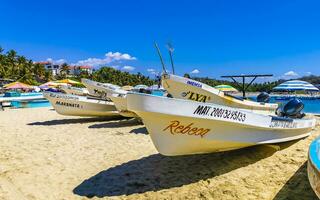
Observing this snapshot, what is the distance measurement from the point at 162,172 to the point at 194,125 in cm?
137

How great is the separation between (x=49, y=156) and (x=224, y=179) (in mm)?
4199

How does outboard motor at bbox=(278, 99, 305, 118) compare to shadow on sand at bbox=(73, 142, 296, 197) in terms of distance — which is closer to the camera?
shadow on sand at bbox=(73, 142, 296, 197)

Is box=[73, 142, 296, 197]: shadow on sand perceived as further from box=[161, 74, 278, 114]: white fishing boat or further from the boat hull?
the boat hull

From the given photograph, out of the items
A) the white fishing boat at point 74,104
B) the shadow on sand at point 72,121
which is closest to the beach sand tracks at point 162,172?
the white fishing boat at point 74,104

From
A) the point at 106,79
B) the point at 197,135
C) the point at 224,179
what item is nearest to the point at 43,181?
the point at 197,135

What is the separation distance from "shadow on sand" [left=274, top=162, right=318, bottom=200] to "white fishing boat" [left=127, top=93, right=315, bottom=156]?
951 mm

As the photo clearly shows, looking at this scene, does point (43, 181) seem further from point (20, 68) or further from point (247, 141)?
point (20, 68)

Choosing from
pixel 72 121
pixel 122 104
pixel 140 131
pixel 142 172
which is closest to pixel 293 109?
pixel 142 172

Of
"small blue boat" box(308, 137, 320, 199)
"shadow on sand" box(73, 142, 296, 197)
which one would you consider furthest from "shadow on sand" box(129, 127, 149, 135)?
"small blue boat" box(308, 137, 320, 199)

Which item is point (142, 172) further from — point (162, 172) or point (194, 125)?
point (194, 125)

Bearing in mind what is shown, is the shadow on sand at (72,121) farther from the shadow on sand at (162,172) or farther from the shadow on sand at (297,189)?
the shadow on sand at (297,189)

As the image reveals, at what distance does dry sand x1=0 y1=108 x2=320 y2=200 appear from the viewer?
4.58m

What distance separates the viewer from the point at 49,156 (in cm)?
677

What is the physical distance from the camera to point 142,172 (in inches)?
219
